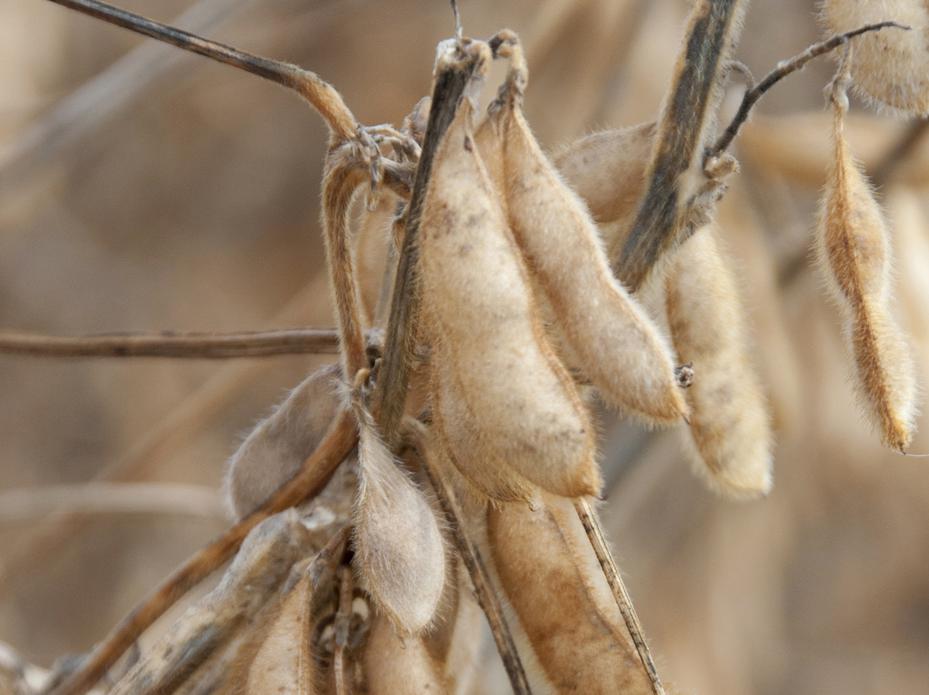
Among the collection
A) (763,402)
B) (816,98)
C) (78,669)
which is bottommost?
(78,669)

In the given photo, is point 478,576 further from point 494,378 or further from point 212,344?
point 212,344

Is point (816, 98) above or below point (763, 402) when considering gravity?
above

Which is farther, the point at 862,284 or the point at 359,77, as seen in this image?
the point at 359,77

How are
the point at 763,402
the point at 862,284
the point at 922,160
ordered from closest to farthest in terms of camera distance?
the point at 862,284, the point at 763,402, the point at 922,160

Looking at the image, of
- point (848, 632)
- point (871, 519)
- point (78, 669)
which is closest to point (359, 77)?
point (871, 519)

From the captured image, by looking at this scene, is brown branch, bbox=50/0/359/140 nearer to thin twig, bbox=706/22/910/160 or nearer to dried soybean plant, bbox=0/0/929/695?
dried soybean plant, bbox=0/0/929/695

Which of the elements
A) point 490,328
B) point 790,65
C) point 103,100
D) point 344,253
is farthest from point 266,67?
point 103,100

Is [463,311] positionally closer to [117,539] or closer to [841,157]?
[841,157]

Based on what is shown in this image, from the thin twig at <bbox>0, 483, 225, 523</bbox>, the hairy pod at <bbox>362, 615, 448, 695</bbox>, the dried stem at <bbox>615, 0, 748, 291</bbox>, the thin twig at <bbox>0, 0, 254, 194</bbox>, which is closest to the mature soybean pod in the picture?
the dried stem at <bbox>615, 0, 748, 291</bbox>
